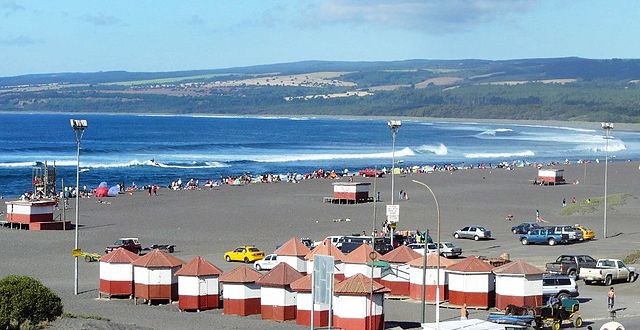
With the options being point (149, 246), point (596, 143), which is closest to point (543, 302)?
point (149, 246)

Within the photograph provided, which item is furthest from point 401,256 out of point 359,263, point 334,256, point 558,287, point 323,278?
point 323,278

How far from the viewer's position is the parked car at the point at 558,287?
33.0m

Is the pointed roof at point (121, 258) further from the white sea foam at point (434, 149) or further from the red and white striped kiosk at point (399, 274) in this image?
the white sea foam at point (434, 149)

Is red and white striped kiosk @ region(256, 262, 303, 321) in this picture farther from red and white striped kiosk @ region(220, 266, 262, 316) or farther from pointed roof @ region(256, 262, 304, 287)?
red and white striped kiosk @ region(220, 266, 262, 316)

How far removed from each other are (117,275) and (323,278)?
1551 centimetres

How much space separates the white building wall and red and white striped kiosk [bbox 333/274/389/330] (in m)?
8.12

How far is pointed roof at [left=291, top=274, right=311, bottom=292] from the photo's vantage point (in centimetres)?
2955

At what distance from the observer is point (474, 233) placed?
48281 millimetres

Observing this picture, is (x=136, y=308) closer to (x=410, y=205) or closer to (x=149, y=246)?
(x=149, y=246)

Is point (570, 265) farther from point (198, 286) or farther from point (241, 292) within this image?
point (198, 286)

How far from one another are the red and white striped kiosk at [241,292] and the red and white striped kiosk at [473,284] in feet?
19.1

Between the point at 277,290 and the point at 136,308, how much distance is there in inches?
176

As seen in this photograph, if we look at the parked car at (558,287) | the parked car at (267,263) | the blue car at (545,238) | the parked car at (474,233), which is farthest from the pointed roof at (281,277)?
the parked car at (474,233)

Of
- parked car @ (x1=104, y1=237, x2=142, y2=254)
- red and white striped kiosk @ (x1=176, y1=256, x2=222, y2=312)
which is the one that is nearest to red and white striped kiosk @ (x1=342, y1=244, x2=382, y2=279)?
red and white striped kiosk @ (x1=176, y1=256, x2=222, y2=312)
